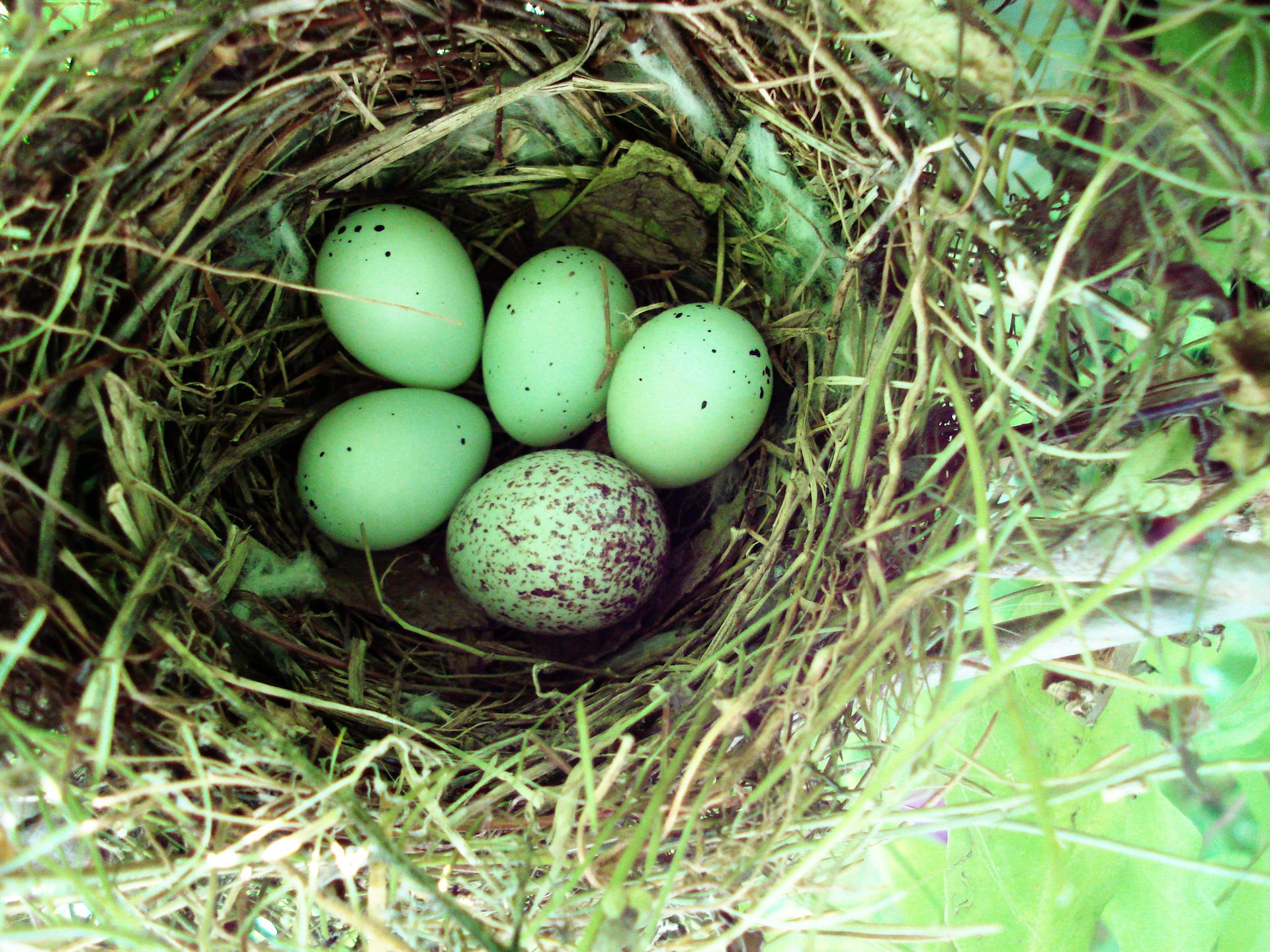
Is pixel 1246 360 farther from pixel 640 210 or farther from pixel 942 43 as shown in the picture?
pixel 640 210

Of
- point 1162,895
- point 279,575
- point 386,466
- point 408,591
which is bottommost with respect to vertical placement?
point 1162,895

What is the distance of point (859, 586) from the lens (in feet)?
2.81

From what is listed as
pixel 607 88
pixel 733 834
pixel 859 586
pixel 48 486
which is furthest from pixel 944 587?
pixel 48 486

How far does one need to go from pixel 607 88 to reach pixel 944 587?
0.71 metres

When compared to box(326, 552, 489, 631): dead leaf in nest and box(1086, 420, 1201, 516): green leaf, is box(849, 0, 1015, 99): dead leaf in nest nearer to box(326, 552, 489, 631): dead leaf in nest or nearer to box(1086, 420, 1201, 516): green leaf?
box(1086, 420, 1201, 516): green leaf

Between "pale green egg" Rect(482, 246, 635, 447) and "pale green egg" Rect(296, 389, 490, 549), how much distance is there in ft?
0.31

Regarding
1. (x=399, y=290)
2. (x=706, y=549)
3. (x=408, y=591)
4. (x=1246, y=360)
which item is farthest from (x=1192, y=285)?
(x=408, y=591)

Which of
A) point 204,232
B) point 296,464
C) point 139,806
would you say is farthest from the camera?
point 296,464

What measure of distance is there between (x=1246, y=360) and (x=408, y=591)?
1051 millimetres

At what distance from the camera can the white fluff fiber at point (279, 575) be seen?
1064mm

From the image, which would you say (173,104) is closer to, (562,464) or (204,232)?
(204,232)

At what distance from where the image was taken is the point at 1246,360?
62cm

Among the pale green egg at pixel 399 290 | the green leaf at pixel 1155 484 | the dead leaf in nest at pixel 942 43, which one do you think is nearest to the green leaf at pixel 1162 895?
the green leaf at pixel 1155 484

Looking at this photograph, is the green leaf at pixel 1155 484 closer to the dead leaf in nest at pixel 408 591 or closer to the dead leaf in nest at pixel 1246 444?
the dead leaf in nest at pixel 1246 444
